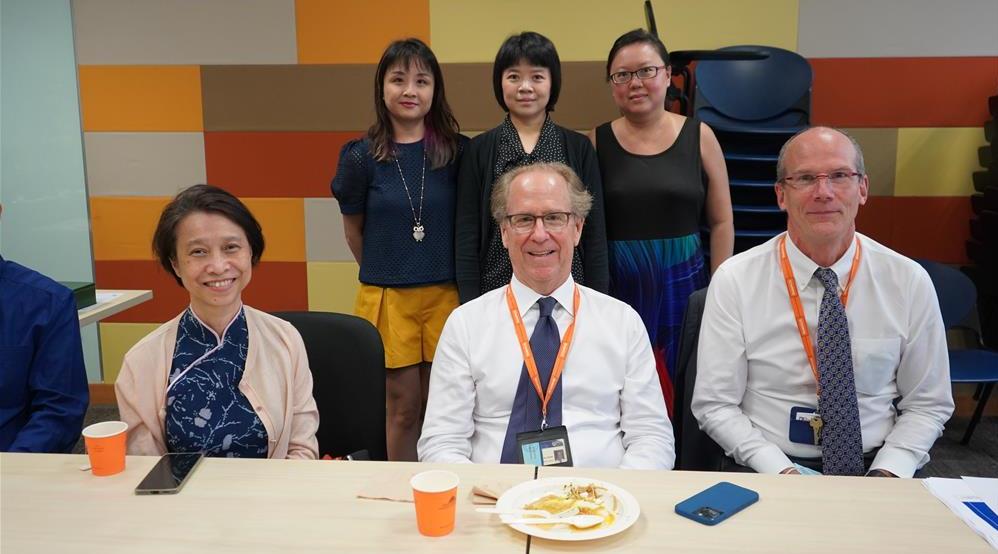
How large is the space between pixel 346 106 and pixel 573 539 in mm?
3027

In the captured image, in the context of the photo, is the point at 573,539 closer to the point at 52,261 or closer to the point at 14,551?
the point at 14,551

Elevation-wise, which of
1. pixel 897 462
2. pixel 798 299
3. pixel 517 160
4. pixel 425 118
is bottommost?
pixel 897 462

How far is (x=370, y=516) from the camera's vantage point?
1296mm

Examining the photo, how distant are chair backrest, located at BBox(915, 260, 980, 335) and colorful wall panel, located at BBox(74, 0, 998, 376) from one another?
360 mm

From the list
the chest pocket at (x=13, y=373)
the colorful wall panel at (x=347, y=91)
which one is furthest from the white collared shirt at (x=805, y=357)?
the colorful wall panel at (x=347, y=91)

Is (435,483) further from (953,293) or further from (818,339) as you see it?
(953,293)

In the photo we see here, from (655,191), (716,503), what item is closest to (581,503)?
(716,503)

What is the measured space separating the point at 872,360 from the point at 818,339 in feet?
0.52

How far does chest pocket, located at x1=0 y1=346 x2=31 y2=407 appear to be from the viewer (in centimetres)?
180

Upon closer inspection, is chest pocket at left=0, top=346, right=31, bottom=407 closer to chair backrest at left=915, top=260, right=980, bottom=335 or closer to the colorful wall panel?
the colorful wall panel

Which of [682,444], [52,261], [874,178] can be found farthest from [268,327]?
[874,178]

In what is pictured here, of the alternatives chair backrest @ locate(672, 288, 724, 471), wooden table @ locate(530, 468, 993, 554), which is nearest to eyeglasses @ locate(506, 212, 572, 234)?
chair backrest @ locate(672, 288, 724, 471)

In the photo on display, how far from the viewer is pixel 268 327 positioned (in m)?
1.85

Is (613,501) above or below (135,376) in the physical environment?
below
